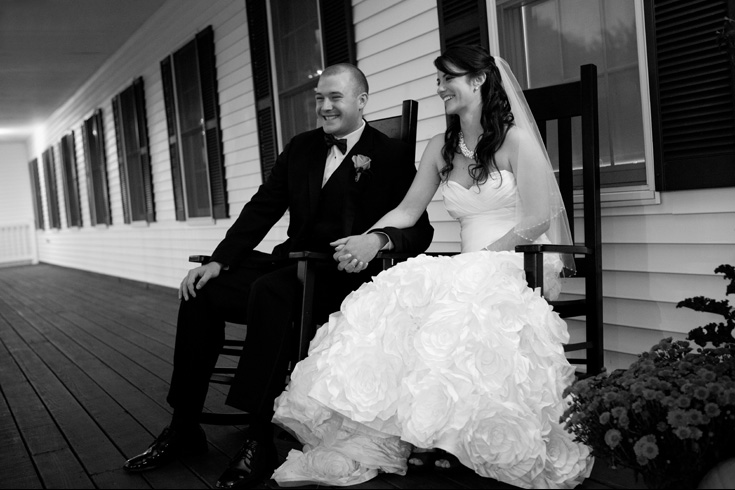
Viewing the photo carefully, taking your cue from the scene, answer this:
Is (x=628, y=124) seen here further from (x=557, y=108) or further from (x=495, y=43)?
(x=495, y=43)

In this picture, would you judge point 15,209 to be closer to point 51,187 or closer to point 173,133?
point 51,187

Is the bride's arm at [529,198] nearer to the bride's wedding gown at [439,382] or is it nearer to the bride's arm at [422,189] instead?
the bride's wedding gown at [439,382]

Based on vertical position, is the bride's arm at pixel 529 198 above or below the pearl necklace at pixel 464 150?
below

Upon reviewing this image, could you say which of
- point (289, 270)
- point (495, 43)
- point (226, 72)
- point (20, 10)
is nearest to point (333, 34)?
point (495, 43)

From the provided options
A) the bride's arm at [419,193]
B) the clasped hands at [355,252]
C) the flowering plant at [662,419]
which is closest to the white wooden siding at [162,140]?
the bride's arm at [419,193]

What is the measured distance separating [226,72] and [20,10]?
277 centimetres

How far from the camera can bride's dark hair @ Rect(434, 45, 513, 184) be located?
2.51 m

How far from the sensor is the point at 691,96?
8.02 feet

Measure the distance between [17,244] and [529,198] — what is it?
61.3 ft

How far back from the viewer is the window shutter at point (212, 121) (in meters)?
6.79

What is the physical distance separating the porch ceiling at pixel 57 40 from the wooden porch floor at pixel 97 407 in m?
3.25

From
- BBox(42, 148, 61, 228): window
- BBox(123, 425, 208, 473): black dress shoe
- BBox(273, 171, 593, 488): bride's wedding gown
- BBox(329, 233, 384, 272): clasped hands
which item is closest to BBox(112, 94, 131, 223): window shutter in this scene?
BBox(42, 148, 61, 228): window

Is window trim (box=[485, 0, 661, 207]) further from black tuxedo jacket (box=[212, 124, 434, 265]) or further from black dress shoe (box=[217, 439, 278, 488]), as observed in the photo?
black dress shoe (box=[217, 439, 278, 488])

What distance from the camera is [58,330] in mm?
6023
